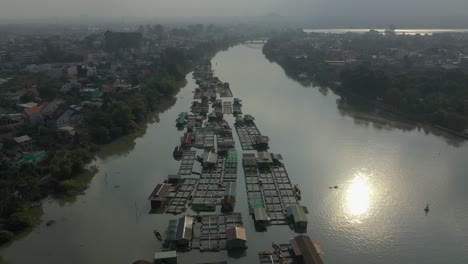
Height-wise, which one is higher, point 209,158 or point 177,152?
point 209,158

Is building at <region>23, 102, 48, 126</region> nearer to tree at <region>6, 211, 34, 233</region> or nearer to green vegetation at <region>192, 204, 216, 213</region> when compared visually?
tree at <region>6, 211, 34, 233</region>

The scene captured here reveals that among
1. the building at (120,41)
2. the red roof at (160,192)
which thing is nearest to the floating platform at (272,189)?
the red roof at (160,192)

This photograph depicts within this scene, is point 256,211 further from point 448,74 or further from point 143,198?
point 448,74

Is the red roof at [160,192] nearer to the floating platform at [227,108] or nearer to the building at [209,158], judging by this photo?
the building at [209,158]

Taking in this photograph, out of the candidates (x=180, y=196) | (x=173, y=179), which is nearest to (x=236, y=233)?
(x=180, y=196)

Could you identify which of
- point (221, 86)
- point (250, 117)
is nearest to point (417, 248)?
point (250, 117)

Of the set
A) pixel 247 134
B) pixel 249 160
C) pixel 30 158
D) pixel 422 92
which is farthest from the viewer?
pixel 422 92

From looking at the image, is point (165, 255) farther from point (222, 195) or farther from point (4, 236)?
point (4, 236)
